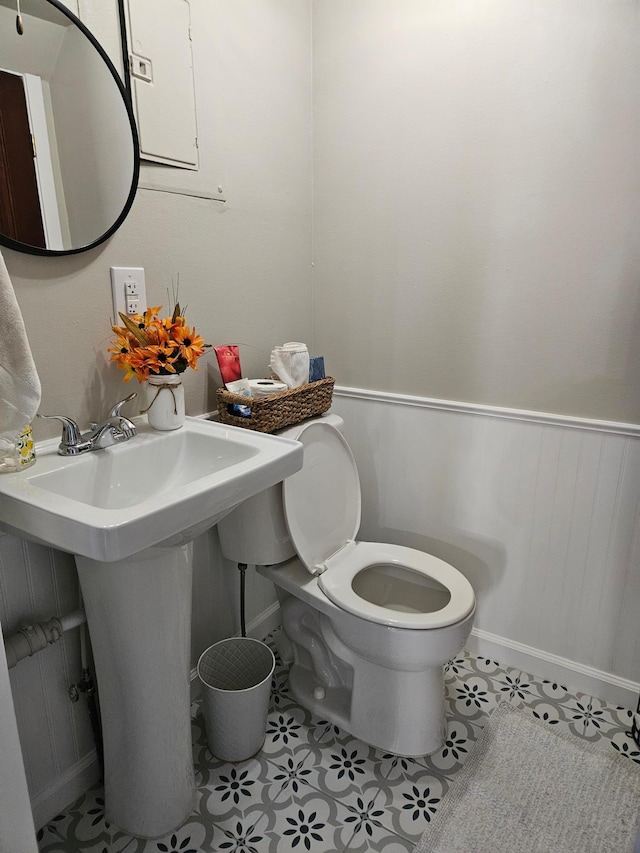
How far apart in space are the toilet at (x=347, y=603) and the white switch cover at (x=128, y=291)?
1.74ft

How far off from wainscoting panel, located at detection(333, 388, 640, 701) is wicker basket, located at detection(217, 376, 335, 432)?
1.11 feet

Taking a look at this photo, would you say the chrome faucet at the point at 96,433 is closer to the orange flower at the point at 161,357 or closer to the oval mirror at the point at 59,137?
the orange flower at the point at 161,357

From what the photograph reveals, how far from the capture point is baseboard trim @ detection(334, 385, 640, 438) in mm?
1561

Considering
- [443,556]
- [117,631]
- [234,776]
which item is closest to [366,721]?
[234,776]

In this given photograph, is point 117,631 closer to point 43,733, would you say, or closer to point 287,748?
point 43,733

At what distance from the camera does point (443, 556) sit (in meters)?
1.93

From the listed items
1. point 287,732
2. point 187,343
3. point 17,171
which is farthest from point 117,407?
point 287,732

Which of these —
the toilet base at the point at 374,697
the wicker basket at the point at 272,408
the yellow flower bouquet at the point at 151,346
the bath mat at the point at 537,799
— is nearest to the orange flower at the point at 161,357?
the yellow flower bouquet at the point at 151,346

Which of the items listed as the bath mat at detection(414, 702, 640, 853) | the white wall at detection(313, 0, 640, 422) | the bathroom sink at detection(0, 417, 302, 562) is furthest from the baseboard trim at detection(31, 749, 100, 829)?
the white wall at detection(313, 0, 640, 422)

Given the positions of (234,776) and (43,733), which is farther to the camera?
(234,776)

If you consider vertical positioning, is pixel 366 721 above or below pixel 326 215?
below

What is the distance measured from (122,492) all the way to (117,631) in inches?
11.5

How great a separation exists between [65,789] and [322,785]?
63cm

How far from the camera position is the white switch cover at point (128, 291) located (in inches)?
51.8
